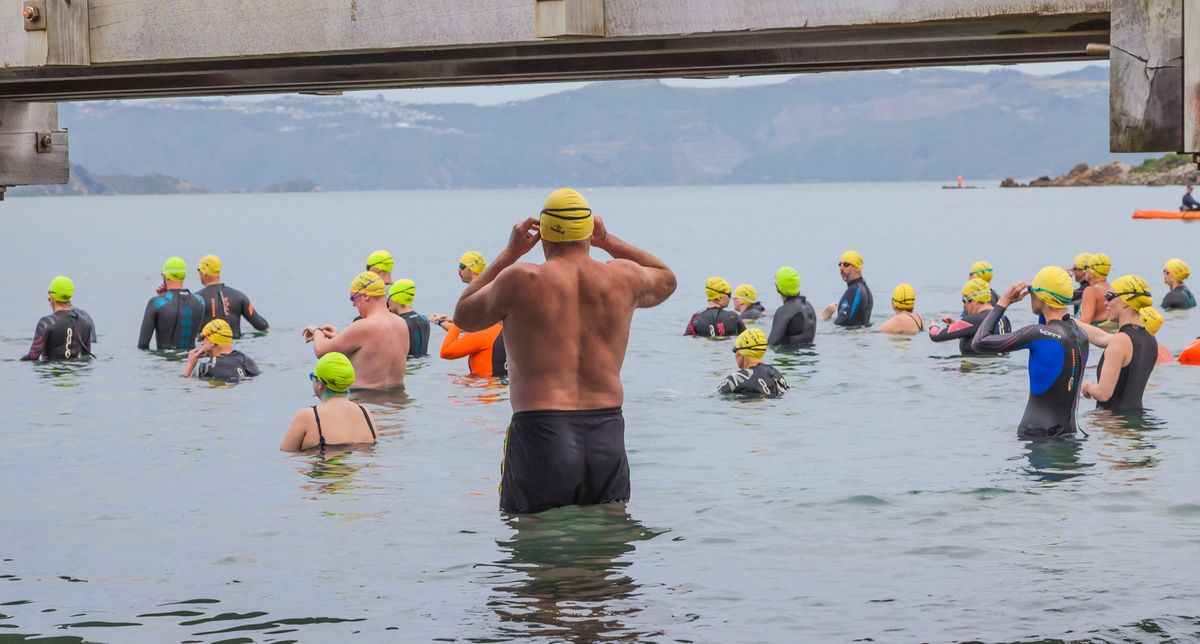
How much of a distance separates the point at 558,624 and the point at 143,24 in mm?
4054

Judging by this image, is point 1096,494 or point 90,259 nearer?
point 1096,494

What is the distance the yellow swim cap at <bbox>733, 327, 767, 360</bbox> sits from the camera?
51.6 feet

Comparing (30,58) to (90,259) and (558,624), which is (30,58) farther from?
(90,259)

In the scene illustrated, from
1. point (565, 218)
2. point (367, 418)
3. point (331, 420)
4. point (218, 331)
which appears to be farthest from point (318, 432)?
point (565, 218)

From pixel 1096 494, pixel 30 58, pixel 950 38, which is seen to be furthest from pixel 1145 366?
pixel 30 58

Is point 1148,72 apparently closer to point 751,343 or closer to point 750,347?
point 751,343

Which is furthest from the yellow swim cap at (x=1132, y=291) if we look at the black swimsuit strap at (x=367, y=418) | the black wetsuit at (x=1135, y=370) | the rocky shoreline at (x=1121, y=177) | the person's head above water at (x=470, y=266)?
the rocky shoreline at (x=1121, y=177)

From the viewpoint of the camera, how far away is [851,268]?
73.5 ft

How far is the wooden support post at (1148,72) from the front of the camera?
6.66m

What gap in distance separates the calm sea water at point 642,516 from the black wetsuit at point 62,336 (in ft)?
0.90

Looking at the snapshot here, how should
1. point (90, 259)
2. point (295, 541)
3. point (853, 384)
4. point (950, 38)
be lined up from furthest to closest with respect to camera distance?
point (90, 259)
point (853, 384)
point (295, 541)
point (950, 38)

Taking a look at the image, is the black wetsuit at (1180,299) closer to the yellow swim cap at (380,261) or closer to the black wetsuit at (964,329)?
the black wetsuit at (964,329)

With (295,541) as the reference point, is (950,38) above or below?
above

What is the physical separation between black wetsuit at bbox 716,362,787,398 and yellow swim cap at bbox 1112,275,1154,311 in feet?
13.8
